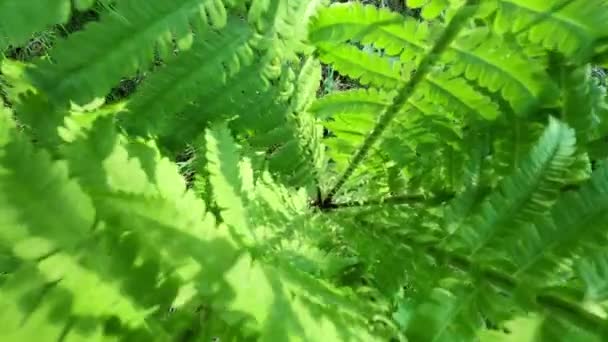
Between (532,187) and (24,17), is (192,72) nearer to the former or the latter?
(24,17)

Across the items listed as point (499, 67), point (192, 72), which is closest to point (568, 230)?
point (499, 67)

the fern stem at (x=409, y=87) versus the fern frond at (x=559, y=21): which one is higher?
the fern frond at (x=559, y=21)

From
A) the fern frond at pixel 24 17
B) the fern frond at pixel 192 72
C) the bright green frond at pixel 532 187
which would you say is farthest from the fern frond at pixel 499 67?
the fern frond at pixel 24 17

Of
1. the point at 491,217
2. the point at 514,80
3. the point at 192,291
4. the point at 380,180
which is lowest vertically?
the point at 380,180

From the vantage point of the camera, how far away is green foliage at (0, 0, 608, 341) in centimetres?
60

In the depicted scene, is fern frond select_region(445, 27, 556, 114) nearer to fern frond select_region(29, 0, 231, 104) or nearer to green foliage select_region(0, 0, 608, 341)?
green foliage select_region(0, 0, 608, 341)

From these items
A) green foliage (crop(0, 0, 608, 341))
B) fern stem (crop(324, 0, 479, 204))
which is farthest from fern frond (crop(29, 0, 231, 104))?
fern stem (crop(324, 0, 479, 204))

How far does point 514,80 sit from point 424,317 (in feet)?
1.12

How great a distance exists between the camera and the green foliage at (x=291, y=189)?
1.98 ft

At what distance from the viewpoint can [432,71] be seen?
36.5 inches

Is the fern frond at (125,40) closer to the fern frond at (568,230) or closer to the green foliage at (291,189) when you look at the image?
the green foliage at (291,189)

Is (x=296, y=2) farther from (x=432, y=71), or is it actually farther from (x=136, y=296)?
(x=136, y=296)

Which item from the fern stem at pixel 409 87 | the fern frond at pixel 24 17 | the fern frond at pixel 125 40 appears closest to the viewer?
the fern frond at pixel 24 17

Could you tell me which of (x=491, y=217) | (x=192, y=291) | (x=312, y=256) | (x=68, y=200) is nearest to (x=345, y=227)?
(x=312, y=256)
